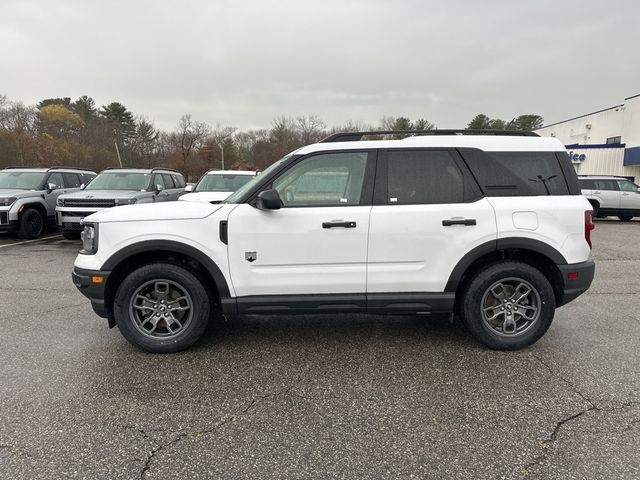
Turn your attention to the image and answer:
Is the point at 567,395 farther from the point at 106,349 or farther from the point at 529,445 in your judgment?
the point at 106,349

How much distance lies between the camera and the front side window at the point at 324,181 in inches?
152

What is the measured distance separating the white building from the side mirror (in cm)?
3082

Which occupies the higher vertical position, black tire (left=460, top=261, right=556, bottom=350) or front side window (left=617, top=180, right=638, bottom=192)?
front side window (left=617, top=180, right=638, bottom=192)

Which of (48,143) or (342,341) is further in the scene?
(48,143)

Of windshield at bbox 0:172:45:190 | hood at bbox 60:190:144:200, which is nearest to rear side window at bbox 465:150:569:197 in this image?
hood at bbox 60:190:144:200

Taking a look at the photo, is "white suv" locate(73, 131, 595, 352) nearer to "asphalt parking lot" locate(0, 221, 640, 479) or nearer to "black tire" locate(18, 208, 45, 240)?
"asphalt parking lot" locate(0, 221, 640, 479)

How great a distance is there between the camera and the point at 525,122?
2840 inches

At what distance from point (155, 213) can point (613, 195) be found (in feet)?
61.2

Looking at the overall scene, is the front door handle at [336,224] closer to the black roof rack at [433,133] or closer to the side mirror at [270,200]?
the side mirror at [270,200]

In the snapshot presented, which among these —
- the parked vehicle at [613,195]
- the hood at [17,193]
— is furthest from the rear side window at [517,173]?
the parked vehicle at [613,195]

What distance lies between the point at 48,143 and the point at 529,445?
4726 cm

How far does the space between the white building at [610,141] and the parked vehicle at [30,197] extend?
99.9 ft

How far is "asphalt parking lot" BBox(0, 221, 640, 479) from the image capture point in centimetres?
245

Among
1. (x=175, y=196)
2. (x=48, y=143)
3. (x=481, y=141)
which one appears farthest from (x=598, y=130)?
(x=48, y=143)
